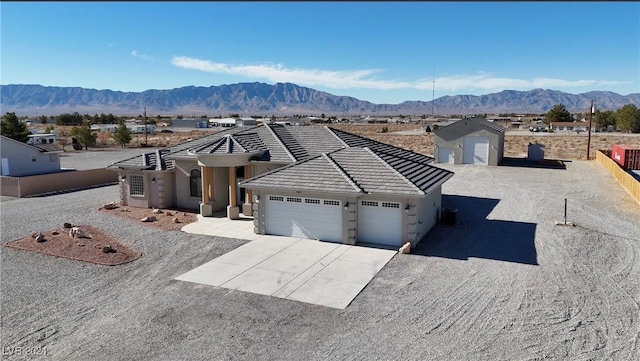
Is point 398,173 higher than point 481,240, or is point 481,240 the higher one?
point 398,173

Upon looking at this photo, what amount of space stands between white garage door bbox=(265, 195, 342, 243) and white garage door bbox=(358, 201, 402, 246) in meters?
0.90

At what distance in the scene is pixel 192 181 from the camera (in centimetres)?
2564

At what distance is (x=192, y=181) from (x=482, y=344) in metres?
18.7

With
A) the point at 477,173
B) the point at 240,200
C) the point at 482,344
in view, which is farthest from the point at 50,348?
the point at 477,173

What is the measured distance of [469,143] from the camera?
146 feet

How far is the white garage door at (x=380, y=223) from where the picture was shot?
18062 mm

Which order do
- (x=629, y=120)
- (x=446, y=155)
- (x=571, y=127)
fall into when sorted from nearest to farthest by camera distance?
(x=446, y=155) < (x=629, y=120) < (x=571, y=127)

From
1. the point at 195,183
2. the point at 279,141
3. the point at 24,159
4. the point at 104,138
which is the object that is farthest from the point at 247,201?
the point at 104,138

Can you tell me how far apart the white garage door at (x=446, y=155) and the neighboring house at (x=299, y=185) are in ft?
62.0

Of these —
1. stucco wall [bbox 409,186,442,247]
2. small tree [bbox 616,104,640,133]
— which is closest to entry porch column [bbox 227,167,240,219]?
stucco wall [bbox 409,186,442,247]

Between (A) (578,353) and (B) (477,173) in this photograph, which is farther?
(B) (477,173)

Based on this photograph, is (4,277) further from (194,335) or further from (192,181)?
(192,181)

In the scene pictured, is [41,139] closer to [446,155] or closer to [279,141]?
[279,141]

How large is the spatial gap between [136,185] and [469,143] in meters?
30.5
